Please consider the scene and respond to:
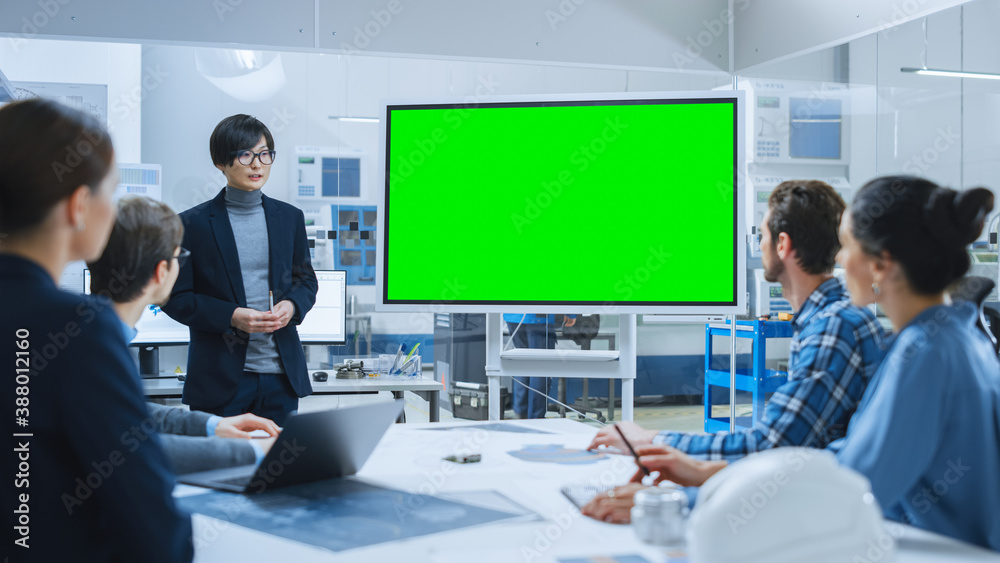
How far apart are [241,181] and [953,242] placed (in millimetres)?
2079

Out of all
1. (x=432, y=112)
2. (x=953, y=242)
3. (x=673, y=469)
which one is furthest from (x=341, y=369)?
(x=953, y=242)

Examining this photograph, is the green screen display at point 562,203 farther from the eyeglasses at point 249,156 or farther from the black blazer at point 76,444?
the black blazer at point 76,444

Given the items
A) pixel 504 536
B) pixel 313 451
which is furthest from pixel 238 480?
pixel 504 536

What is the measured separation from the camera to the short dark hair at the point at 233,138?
254 centimetres

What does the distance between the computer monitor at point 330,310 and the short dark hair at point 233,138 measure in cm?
170

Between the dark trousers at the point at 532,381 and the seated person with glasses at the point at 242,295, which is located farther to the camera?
the dark trousers at the point at 532,381

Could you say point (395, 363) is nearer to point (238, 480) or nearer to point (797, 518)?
point (238, 480)

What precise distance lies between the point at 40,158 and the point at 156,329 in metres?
3.28

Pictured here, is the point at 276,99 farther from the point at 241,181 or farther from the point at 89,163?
the point at 89,163

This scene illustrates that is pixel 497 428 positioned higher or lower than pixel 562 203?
lower

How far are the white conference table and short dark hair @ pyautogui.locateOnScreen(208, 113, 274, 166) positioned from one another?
4.30 feet

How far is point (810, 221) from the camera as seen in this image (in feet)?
5.88

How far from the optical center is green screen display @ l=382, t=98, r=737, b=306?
103 inches

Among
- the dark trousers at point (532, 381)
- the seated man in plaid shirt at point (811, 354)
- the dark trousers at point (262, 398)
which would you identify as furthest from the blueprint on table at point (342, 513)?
the dark trousers at point (532, 381)
